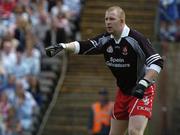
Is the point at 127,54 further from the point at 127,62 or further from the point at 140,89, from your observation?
the point at 140,89

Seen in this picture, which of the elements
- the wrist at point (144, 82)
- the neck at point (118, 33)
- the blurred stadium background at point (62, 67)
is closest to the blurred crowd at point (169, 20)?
the blurred stadium background at point (62, 67)

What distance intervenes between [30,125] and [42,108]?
1.25 meters

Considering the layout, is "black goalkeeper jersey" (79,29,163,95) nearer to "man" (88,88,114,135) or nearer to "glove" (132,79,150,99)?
"glove" (132,79,150,99)

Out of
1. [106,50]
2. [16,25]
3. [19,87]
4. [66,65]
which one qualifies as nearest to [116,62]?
[106,50]

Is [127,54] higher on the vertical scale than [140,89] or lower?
higher

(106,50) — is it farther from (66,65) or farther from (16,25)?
(66,65)

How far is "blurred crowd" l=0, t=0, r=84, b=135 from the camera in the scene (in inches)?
821

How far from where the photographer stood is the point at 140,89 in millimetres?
13461

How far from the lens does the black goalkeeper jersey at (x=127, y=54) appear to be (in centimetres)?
1388

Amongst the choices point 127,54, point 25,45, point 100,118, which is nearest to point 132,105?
point 127,54

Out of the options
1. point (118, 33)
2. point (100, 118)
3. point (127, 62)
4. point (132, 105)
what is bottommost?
point (100, 118)

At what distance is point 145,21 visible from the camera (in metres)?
24.9

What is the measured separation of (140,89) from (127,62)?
0.72m

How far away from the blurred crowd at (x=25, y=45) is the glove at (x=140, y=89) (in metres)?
6.92
